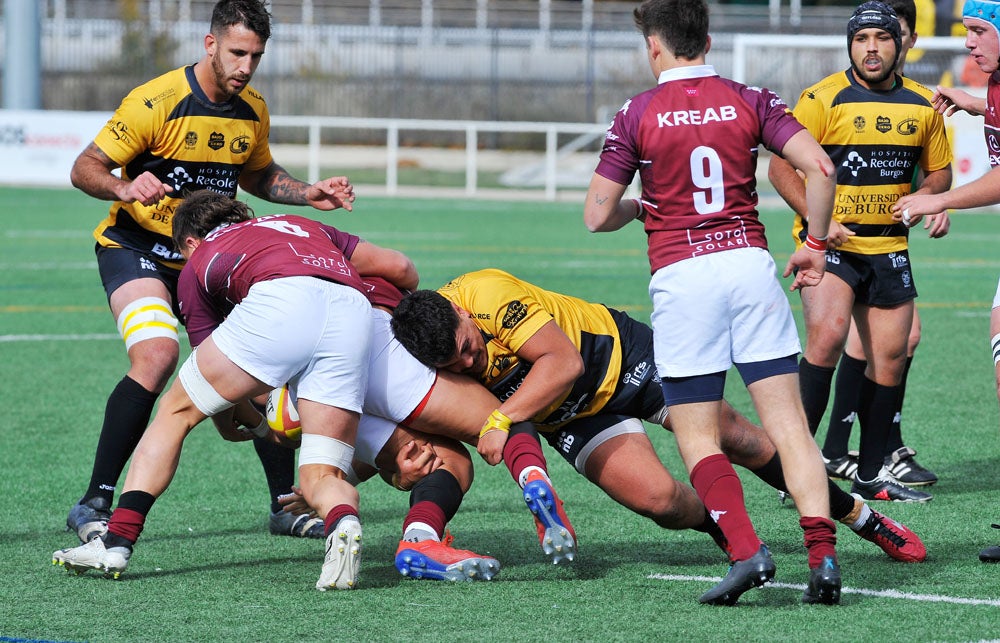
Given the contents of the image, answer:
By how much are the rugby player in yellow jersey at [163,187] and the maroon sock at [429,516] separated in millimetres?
869

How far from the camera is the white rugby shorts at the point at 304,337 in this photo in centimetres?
471

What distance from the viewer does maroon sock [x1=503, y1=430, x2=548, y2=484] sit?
4.71 m

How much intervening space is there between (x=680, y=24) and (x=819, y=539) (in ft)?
5.63

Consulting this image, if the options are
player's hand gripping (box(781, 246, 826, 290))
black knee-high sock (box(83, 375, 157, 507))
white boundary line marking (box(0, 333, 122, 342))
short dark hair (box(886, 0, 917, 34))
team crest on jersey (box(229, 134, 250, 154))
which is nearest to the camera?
player's hand gripping (box(781, 246, 826, 290))

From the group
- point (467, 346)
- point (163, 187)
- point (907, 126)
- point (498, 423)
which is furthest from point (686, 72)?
point (163, 187)

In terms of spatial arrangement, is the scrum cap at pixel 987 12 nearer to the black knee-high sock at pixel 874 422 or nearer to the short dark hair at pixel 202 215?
the black knee-high sock at pixel 874 422

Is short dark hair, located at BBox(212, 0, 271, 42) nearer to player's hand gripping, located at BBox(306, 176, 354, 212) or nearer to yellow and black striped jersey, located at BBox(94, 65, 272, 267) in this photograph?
yellow and black striped jersey, located at BBox(94, 65, 272, 267)

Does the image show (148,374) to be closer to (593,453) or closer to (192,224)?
(192,224)

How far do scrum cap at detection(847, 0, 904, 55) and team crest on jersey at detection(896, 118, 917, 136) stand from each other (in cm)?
31

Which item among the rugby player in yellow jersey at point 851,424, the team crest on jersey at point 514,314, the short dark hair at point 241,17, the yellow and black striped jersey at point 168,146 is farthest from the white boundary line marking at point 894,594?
the short dark hair at point 241,17

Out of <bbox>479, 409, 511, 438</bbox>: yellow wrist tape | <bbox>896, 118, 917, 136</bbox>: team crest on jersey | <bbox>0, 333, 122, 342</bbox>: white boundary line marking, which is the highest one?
<bbox>896, 118, 917, 136</bbox>: team crest on jersey

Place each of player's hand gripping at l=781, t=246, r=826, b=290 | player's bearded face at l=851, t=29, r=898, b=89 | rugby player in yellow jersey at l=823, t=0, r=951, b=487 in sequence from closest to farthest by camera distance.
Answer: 1. player's hand gripping at l=781, t=246, r=826, b=290
2. player's bearded face at l=851, t=29, r=898, b=89
3. rugby player in yellow jersey at l=823, t=0, r=951, b=487

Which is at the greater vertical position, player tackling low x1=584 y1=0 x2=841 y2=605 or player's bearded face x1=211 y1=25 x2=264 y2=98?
player's bearded face x1=211 y1=25 x2=264 y2=98

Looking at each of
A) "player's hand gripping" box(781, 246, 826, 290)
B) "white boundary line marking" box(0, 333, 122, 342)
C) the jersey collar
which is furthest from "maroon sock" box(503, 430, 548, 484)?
"white boundary line marking" box(0, 333, 122, 342)
